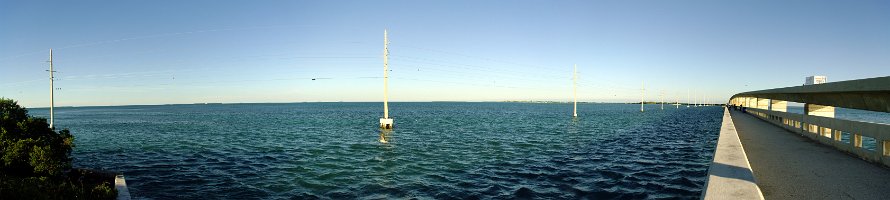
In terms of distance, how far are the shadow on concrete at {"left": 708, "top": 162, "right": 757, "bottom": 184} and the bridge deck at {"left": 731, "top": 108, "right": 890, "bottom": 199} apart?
0.41 meters

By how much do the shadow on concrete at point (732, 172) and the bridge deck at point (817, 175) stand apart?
1.34ft

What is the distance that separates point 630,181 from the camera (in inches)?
619

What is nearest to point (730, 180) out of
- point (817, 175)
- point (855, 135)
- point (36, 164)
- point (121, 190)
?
point (817, 175)

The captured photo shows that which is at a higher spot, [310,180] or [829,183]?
[829,183]

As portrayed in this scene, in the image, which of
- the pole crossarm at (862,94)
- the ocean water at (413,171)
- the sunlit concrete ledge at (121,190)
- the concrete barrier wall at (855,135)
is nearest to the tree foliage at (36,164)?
the sunlit concrete ledge at (121,190)

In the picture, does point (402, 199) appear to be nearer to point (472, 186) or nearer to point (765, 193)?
point (472, 186)

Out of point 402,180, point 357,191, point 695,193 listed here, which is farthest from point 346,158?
point 695,193

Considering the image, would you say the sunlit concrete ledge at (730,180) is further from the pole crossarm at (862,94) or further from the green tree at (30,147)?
the green tree at (30,147)

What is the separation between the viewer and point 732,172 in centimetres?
796

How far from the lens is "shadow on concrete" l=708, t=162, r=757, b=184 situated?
748cm

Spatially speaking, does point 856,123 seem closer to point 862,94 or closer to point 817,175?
point 862,94

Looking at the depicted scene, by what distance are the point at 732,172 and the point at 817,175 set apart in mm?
3095

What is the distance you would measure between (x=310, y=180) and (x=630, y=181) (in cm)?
1163

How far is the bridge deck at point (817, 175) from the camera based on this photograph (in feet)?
25.3
